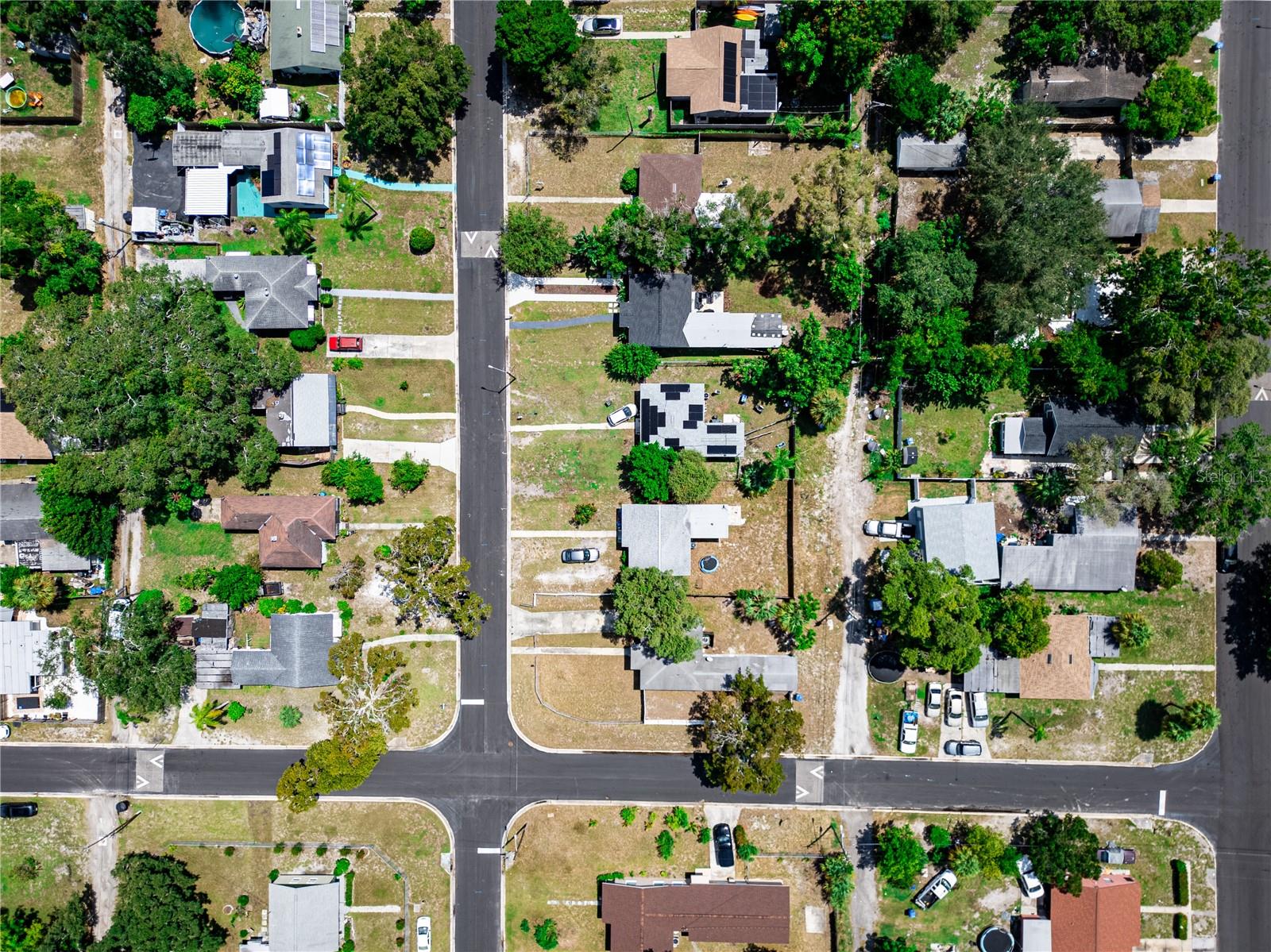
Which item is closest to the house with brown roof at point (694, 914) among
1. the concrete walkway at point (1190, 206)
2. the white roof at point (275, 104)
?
the concrete walkway at point (1190, 206)

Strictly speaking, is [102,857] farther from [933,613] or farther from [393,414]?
[933,613]

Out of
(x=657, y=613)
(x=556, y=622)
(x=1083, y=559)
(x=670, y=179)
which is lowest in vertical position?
(x=556, y=622)

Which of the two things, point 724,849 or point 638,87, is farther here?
point 638,87

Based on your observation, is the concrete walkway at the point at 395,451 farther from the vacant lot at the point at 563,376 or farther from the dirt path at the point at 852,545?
the dirt path at the point at 852,545

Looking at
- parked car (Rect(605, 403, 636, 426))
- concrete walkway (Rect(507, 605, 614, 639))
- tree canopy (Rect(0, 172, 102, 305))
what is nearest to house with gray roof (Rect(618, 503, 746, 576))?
concrete walkway (Rect(507, 605, 614, 639))

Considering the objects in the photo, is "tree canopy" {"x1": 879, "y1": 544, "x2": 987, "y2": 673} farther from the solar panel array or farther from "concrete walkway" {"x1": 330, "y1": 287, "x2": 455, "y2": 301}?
"concrete walkway" {"x1": 330, "y1": 287, "x2": 455, "y2": 301}

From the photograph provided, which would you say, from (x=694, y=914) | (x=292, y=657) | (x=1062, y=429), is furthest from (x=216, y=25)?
(x=694, y=914)
